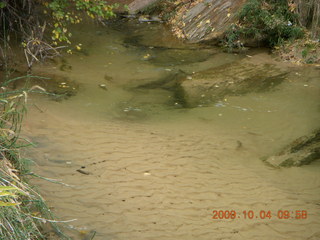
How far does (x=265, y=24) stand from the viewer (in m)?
12.3

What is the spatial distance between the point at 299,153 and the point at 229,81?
3683 millimetres

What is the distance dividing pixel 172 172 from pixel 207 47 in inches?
283

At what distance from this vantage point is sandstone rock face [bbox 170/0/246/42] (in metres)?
13.1

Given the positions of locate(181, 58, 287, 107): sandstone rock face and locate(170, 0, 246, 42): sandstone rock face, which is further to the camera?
locate(170, 0, 246, 42): sandstone rock face

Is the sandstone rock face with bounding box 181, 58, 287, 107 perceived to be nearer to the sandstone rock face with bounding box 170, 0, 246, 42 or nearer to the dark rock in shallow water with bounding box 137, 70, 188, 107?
the dark rock in shallow water with bounding box 137, 70, 188, 107

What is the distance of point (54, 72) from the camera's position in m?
10.3

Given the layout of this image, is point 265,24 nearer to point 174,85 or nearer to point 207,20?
point 207,20

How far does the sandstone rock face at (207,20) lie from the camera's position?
1305cm

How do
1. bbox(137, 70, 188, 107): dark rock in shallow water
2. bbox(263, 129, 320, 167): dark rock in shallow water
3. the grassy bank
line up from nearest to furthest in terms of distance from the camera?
the grassy bank → bbox(263, 129, 320, 167): dark rock in shallow water → bbox(137, 70, 188, 107): dark rock in shallow water

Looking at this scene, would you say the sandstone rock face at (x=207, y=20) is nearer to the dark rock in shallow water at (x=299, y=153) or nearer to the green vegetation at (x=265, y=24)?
the green vegetation at (x=265, y=24)

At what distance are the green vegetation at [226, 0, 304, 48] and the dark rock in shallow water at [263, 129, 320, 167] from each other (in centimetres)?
555

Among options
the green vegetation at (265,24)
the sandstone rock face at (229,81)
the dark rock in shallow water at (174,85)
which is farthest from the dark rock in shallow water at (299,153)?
the green vegetation at (265,24)

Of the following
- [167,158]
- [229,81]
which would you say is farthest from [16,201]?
[229,81]
